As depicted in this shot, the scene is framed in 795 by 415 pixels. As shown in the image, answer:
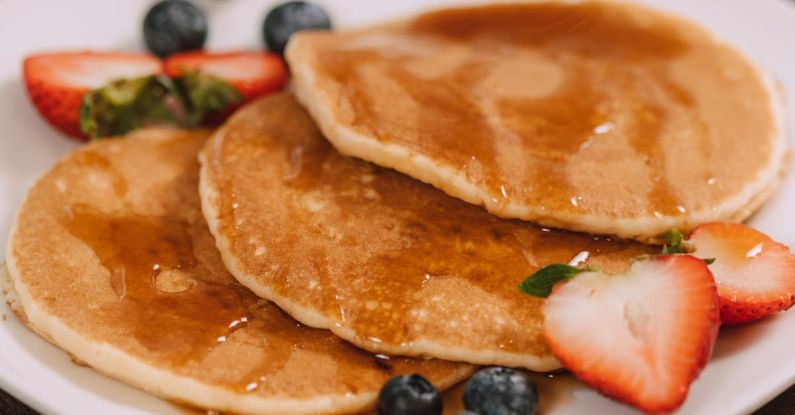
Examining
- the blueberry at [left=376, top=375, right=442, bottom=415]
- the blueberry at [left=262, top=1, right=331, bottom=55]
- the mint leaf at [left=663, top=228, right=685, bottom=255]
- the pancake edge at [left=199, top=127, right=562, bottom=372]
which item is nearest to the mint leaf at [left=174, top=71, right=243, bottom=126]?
the blueberry at [left=262, top=1, right=331, bottom=55]

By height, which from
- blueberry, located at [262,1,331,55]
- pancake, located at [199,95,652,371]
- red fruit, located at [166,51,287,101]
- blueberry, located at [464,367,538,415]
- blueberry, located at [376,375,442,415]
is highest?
blueberry, located at [262,1,331,55]

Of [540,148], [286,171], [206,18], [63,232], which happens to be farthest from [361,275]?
[206,18]

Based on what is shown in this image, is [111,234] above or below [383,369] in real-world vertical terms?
above

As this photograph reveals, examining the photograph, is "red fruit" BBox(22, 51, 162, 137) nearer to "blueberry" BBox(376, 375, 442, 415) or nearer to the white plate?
the white plate

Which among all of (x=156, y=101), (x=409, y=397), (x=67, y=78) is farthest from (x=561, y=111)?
(x=67, y=78)

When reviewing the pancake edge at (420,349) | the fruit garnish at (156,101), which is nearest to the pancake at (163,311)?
the pancake edge at (420,349)

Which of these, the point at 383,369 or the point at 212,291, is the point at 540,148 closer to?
the point at 383,369

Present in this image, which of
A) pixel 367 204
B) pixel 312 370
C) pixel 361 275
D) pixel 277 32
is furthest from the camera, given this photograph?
pixel 277 32

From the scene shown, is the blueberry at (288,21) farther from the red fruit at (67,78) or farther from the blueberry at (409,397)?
the blueberry at (409,397)
